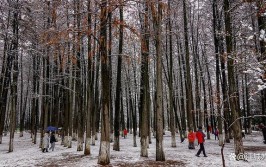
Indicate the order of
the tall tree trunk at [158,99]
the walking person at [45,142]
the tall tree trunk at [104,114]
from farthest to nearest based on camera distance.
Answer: the walking person at [45,142] → the tall tree trunk at [158,99] → the tall tree trunk at [104,114]

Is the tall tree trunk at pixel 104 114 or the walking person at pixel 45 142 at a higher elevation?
the tall tree trunk at pixel 104 114

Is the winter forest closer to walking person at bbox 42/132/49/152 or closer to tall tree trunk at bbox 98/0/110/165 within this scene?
tall tree trunk at bbox 98/0/110/165

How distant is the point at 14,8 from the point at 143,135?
1349cm

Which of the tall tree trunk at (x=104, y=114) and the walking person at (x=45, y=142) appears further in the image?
the walking person at (x=45, y=142)

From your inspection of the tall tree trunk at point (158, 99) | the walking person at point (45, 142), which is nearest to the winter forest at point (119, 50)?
the tall tree trunk at point (158, 99)

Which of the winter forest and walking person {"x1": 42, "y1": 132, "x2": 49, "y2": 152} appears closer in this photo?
the winter forest

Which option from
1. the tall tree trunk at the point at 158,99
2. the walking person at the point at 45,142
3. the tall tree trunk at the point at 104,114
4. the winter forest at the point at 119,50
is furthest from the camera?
the walking person at the point at 45,142

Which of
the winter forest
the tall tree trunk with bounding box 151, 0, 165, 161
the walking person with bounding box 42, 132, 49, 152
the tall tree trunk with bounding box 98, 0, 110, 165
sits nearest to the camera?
the tall tree trunk with bounding box 98, 0, 110, 165

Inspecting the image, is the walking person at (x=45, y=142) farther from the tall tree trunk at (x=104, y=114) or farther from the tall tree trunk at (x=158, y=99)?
the tall tree trunk at (x=158, y=99)

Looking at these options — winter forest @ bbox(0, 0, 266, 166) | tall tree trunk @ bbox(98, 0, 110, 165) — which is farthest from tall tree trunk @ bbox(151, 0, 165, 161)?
tall tree trunk @ bbox(98, 0, 110, 165)

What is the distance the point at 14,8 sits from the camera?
734 inches

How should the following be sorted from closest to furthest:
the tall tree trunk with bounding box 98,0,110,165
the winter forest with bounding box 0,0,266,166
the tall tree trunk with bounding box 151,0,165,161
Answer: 1. the tall tree trunk with bounding box 98,0,110,165
2. the winter forest with bounding box 0,0,266,166
3. the tall tree trunk with bounding box 151,0,165,161

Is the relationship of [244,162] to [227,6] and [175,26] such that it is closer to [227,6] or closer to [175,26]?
[227,6]

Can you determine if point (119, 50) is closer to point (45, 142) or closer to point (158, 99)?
point (158, 99)
